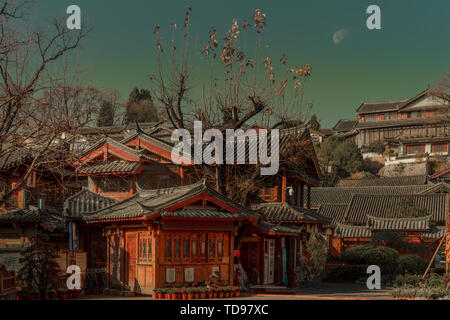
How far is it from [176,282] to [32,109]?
843 centimetres

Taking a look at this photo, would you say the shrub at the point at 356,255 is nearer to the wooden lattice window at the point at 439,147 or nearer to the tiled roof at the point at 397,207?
the tiled roof at the point at 397,207

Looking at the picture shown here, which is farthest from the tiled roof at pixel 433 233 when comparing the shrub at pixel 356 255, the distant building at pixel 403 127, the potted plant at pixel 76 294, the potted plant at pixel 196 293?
the distant building at pixel 403 127

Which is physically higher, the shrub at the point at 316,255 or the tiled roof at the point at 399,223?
the tiled roof at the point at 399,223

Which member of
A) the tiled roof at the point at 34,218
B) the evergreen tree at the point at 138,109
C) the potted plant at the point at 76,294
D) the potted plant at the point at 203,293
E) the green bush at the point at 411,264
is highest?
the evergreen tree at the point at 138,109

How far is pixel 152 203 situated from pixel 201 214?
2422 mm

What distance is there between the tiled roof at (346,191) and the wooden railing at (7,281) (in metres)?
39.1

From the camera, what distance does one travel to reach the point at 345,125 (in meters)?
86.2

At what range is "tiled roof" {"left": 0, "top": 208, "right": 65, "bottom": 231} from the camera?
26953mm

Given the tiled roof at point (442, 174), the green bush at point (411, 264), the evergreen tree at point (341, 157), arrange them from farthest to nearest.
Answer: the evergreen tree at point (341, 157)
the tiled roof at point (442, 174)
the green bush at point (411, 264)

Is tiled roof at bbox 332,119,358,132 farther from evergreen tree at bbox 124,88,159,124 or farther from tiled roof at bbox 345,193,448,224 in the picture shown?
tiled roof at bbox 345,193,448,224

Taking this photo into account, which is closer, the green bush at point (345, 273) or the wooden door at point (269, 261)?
the wooden door at point (269, 261)

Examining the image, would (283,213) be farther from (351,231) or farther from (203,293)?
(351,231)

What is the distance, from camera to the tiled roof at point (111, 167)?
27641 mm

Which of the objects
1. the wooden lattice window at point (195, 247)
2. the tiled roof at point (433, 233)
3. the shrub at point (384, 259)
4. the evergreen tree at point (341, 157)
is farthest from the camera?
the evergreen tree at point (341, 157)
